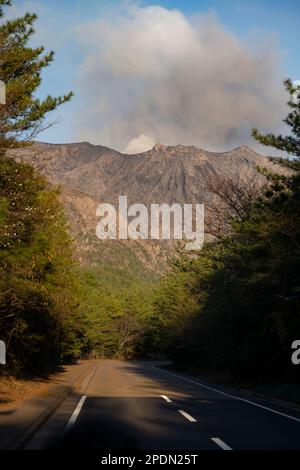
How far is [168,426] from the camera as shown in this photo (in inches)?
523

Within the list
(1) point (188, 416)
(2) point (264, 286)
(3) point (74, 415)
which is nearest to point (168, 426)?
(1) point (188, 416)

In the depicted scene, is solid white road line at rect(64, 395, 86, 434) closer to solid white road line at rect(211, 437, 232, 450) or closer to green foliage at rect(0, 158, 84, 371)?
solid white road line at rect(211, 437, 232, 450)

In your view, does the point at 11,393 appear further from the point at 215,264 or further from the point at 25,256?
the point at 215,264

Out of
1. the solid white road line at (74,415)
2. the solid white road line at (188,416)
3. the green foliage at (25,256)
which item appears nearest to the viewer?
the solid white road line at (74,415)

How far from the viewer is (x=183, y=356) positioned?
203 ft

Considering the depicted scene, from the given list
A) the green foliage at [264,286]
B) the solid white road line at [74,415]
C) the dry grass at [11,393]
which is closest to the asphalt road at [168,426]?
the solid white road line at [74,415]

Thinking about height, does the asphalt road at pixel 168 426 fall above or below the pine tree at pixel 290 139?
below

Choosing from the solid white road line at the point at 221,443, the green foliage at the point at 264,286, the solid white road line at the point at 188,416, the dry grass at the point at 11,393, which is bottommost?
the dry grass at the point at 11,393

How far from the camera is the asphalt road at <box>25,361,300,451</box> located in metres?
10.6

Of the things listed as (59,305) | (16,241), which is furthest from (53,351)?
(16,241)

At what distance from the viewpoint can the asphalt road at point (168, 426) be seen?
34.9 feet

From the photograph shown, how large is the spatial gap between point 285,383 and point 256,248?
656 cm

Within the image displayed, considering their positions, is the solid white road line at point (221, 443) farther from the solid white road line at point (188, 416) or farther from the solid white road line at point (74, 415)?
the solid white road line at point (74, 415)

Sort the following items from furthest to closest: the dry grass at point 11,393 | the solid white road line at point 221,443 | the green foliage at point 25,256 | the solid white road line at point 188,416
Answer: the dry grass at point 11,393
the green foliage at point 25,256
the solid white road line at point 188,416
the solid white road line at point 221,443
